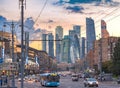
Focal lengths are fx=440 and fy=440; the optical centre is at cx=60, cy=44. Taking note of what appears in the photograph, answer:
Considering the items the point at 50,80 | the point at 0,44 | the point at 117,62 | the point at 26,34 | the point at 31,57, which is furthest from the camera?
the point at 31,57

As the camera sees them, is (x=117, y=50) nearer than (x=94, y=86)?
No

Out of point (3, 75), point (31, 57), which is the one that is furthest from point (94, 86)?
point (31, 57)

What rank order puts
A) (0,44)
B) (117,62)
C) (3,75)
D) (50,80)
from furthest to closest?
(0,44)
(117,62)
(50,80)
(3,75)

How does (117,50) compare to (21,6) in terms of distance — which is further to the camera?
(117,50)

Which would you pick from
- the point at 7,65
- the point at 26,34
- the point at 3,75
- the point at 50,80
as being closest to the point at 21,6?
the point at 7,65

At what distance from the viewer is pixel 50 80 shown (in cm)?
A: 7562

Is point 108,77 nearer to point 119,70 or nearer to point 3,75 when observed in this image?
point 119,70

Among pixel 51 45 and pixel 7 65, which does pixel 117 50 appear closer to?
pixel 51 45

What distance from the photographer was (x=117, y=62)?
378ft

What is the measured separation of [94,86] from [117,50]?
1860 inches

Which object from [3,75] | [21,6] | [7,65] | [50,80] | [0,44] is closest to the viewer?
[21,6]

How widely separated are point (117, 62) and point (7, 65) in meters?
76.7

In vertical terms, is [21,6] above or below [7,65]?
above

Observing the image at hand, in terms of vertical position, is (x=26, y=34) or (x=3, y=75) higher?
(x=26, y=34)
